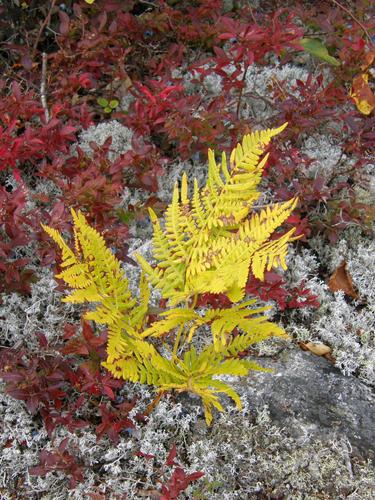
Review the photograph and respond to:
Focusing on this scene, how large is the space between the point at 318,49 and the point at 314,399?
215 cm

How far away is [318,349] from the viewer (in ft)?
8.60

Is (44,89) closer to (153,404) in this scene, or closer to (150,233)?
(150,233)

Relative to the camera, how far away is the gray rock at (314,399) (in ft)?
7.68

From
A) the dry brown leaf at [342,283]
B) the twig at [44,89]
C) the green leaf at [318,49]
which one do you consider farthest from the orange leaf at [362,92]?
the twig at [44,89]

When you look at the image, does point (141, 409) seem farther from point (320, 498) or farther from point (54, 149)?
point (54, 149)

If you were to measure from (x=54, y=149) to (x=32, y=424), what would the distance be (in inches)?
50.0

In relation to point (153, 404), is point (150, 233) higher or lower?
higher

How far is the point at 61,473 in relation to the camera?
222 centimetres

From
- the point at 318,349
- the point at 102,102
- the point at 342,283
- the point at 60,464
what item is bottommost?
the point at 60,464

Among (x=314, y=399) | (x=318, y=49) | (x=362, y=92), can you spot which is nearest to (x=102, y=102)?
(x=318, y=49)

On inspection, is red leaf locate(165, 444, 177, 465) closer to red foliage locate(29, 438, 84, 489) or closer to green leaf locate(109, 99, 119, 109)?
red foliage locate(29, 438, 84, 489)

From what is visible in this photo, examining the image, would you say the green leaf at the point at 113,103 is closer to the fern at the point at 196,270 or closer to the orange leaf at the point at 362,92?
the orange leaf at the point at 362,92

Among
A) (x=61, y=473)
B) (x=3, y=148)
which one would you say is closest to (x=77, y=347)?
(x=61, y=473)

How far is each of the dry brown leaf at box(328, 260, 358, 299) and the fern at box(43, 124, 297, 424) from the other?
1.03m
